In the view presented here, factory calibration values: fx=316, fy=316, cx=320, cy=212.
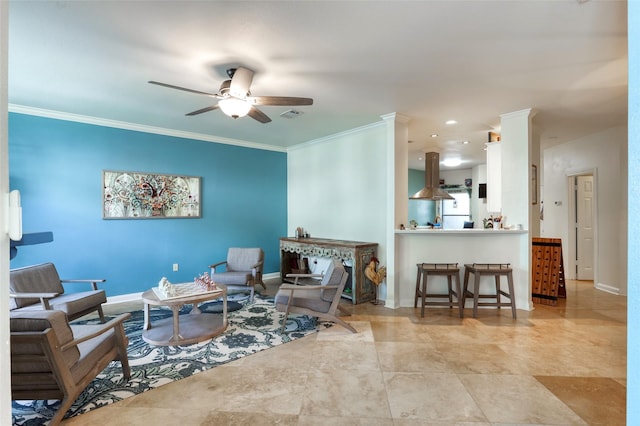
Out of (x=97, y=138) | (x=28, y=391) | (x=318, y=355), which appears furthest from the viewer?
(x=97, y=138)

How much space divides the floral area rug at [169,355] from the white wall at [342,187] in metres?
1.89

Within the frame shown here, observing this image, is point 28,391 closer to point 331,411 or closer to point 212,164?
point 331,411

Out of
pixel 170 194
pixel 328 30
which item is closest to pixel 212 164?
pixel 170 194

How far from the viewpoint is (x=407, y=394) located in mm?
2326

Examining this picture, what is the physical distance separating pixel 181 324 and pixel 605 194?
6.93 meters

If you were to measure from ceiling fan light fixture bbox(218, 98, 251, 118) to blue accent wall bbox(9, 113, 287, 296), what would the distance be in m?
2.87

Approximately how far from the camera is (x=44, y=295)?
3.10 meters

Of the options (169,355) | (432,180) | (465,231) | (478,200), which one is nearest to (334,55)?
(465,231)

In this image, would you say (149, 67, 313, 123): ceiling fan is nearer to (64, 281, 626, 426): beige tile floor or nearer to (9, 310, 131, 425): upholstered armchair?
(9, 310, 131, 425): upholstered armchair

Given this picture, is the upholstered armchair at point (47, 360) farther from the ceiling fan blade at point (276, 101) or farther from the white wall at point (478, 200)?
the white wall at point (478, 200)

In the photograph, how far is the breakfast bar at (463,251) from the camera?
14.1 feet

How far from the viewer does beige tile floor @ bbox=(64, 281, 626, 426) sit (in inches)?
81.8

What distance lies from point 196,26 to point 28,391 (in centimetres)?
264

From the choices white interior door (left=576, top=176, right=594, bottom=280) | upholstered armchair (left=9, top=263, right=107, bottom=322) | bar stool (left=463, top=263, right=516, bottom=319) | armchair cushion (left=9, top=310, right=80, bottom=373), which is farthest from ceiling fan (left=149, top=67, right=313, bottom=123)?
white interior door (left=576, top=176, right=594, bottom=280)
